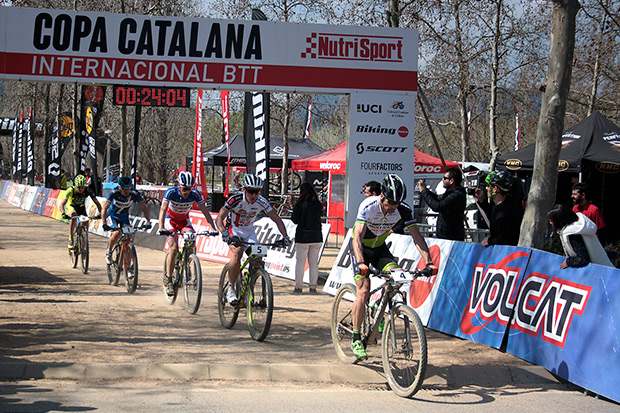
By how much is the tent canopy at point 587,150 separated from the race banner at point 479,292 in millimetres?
8458

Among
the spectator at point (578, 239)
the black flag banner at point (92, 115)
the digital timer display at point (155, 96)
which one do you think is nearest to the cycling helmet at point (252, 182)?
the spectator at point (578, 239)

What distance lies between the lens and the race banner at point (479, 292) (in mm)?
8000

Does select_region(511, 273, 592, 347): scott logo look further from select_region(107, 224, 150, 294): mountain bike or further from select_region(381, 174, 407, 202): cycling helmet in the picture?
select_region(107, 224, 150, 294): mountain bike

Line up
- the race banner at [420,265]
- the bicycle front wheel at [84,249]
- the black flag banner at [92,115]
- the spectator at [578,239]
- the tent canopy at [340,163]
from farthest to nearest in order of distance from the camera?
the black flag banner at [92,115]
the tent canopy at [340,163]
the bicycle front wheel at [84,249]
the race banner at [420,265]
the spectator at [578,239]

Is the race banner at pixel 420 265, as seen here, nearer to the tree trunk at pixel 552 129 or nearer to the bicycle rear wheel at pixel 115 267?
the tree trunk at pixel 552 129

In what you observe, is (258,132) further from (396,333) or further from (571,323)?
(571,323)

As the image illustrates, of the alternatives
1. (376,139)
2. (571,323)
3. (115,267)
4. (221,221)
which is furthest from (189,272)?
(571,323)

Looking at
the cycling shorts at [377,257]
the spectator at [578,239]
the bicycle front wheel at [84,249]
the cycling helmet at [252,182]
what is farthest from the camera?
the bicycle front wheel at [84,249]

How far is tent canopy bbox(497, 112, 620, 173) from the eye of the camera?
54.2ft

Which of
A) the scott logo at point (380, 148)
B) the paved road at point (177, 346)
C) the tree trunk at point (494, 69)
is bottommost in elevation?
the paved road at point (177, 346)

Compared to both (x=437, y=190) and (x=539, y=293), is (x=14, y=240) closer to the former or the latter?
(x=437, y=190)

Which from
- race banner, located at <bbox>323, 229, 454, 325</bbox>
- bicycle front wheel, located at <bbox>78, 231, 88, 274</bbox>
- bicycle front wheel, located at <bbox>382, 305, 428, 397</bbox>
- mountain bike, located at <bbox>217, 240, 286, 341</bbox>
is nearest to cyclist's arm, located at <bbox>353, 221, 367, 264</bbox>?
bicycle front wheel, located at <bbox>382, 305, 428, 397</bbox>

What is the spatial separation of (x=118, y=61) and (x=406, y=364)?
8509 millimetres

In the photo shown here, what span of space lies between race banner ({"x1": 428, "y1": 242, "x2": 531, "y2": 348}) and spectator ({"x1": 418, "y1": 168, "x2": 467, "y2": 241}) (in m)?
0.97
